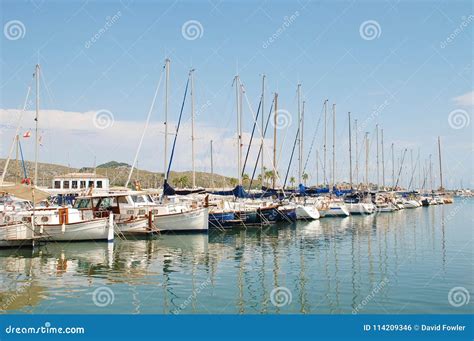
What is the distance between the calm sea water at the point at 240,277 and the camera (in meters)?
16.0

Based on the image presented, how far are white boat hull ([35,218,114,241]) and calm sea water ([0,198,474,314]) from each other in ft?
2.70

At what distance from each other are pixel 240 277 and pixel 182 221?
17.4 meters

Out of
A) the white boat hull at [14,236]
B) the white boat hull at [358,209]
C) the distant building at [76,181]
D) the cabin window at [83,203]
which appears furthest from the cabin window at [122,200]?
the white boat hull at [358,209]

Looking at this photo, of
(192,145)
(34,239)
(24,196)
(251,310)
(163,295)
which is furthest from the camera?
(192,145)

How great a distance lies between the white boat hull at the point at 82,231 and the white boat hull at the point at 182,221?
20.3ft

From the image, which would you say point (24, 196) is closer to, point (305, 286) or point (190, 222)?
point (190, 222)

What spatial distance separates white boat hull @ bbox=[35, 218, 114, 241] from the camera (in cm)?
3077

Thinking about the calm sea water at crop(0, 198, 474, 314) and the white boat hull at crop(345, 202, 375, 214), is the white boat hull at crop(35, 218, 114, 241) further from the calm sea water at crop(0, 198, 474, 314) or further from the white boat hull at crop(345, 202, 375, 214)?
the white boat hull at crop(345, 202, 375, 214)

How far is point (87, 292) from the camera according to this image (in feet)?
57.7

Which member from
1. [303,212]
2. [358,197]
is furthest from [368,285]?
[358,197]

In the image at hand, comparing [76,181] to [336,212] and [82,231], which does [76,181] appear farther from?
[336,212]

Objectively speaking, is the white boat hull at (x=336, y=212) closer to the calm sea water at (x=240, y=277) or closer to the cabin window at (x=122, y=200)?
the calm sea water at (x=240, y=277)

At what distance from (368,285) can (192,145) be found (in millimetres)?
31438

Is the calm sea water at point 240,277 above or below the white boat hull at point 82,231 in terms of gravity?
below
